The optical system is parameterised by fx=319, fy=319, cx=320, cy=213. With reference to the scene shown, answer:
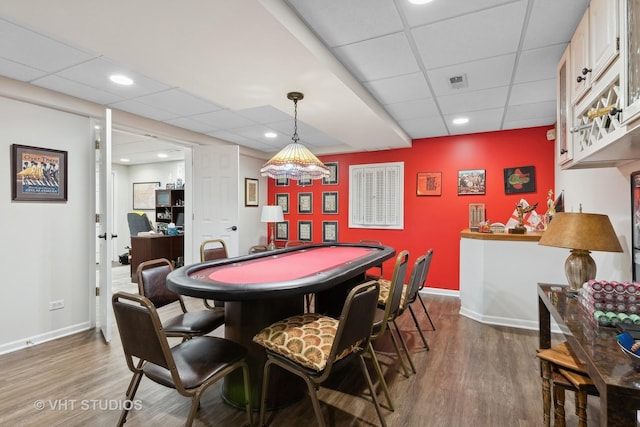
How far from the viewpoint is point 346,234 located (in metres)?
5.72

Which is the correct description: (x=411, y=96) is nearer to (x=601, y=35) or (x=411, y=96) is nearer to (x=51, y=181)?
(x=601, y=35)

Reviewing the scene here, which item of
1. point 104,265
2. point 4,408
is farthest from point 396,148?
point 4,408

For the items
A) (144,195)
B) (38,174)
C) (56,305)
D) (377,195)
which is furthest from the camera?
(144,195)

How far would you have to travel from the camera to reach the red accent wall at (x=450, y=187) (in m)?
4.41

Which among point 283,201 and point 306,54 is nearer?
point 306,54

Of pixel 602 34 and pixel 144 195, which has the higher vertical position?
pixel 602 34

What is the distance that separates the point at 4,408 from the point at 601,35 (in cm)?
399

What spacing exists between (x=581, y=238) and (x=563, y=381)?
31.9 inches

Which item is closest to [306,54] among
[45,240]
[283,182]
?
[45,240]

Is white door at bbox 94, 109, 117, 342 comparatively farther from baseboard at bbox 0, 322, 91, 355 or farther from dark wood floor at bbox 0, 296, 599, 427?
baseboard at bbox 0, 322, 91, 355

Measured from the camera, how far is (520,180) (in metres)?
4.47

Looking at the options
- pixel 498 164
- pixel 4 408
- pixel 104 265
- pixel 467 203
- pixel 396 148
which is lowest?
pixel 4 408

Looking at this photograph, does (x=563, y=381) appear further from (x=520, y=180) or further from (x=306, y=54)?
(x=520, y=180)

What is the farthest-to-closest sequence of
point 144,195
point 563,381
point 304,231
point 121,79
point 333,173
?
point 144,195, point 304,231, point 333,173, point 121,79, point 563,381
